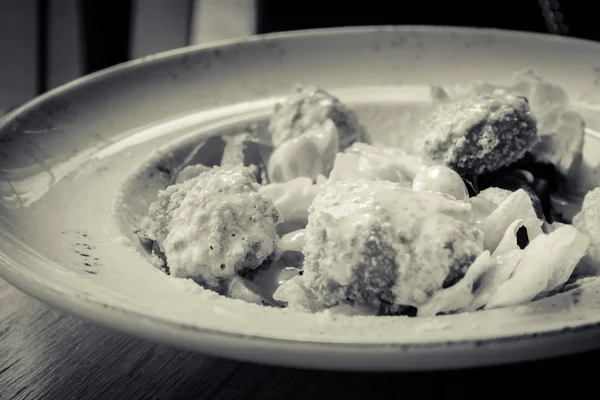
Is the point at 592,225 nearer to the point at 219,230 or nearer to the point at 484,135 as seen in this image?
the point at 484,135

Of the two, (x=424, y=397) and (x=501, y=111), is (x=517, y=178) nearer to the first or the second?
(x=501, y=111)

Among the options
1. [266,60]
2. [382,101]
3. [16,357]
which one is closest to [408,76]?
[382,101]

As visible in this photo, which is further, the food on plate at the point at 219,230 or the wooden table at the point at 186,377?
the food on plate at the point at 219,230

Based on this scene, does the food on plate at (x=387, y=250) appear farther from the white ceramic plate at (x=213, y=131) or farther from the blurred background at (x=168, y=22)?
the blurred background at (x=168, y=22)

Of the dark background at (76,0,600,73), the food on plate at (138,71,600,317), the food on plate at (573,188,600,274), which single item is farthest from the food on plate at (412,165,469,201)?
the dark background at (76,0,600,73)

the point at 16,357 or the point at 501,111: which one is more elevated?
the point at 501,111

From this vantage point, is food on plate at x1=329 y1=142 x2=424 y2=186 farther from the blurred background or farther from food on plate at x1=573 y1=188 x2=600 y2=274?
the blurred background

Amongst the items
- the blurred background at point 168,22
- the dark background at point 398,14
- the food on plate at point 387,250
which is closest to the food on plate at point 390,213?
the food on plate at point 387,250
